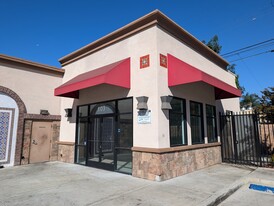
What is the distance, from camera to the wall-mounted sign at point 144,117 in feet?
23.0

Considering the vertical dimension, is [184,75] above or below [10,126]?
above

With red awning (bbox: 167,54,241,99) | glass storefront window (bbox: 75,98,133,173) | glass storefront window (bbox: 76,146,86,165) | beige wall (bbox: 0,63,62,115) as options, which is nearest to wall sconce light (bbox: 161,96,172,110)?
red awning (bbox: 167,54,241,99)

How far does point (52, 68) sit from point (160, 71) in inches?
285

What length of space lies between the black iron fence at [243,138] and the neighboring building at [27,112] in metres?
9.49

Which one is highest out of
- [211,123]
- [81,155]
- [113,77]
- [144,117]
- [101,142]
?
[113,77]

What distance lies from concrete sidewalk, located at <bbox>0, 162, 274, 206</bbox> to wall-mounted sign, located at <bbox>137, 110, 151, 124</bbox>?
79.8 inches

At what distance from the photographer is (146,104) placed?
7.10m

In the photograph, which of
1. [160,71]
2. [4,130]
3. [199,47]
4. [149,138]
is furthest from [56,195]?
[199,47]

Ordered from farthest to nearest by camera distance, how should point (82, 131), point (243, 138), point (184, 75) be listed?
point (243, 138) < point (82, 131) < point (184, 75)

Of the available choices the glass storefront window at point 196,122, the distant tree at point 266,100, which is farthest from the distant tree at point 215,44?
the glass storefront window at point 196,122

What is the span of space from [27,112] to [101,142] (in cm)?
464

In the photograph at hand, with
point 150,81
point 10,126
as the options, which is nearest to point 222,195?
point 150,81

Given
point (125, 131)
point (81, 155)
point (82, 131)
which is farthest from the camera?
point (82, 131)

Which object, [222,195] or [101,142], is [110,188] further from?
[101,142]
